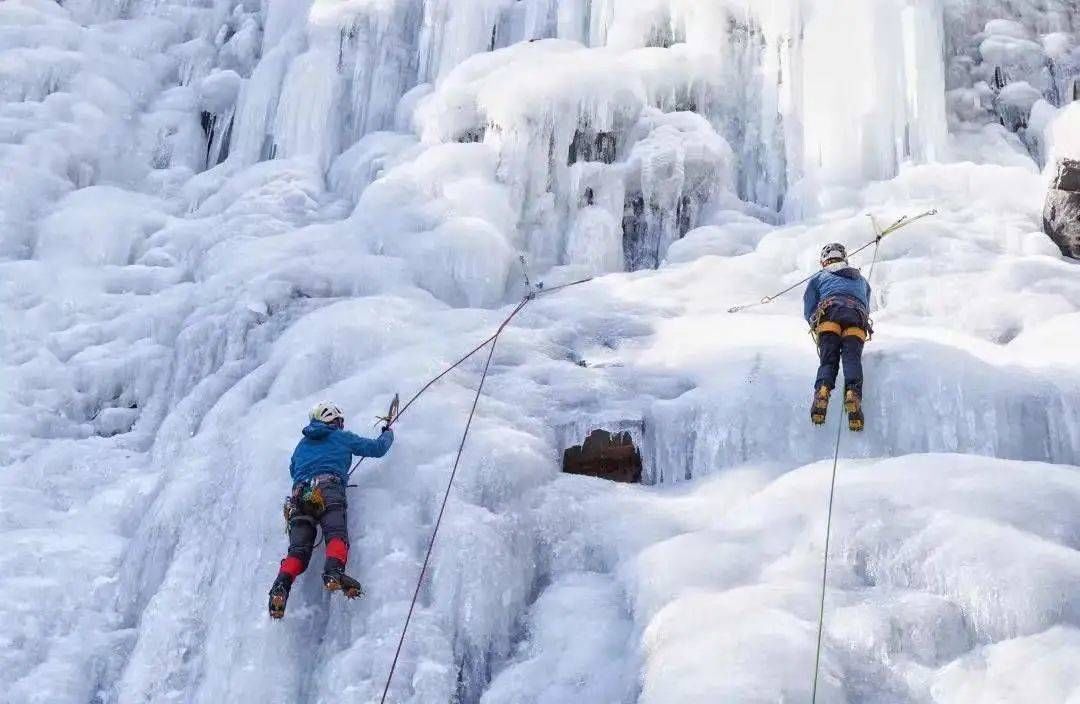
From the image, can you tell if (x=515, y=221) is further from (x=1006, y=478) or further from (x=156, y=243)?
(x=1006, y=478)

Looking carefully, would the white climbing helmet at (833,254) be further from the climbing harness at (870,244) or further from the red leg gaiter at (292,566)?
the red leg gaiter at (292,566)

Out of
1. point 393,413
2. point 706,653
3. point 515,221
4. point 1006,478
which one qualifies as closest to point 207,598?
point 393,413

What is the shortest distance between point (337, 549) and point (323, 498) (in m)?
0.32

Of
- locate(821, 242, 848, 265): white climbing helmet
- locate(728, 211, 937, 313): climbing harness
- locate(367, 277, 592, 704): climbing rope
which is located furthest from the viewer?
locate(728, 211, 937, 313): climbing harness

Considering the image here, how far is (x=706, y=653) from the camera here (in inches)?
138

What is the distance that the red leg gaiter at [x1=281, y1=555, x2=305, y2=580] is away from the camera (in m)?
4.58

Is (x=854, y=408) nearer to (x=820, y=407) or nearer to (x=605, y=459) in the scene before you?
(x=820, y=407)

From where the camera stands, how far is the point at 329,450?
16.4 feet

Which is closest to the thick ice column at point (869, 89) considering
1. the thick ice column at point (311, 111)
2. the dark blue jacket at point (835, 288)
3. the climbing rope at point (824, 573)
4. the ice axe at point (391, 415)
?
the dark blue jacket at point (835, 288)

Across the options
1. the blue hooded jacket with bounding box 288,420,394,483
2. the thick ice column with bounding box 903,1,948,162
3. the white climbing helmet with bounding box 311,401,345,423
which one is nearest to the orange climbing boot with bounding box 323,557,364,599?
the blue hooded jacket with bounding box 288,420,394,483

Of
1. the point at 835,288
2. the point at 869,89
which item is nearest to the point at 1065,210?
the point at 869,89

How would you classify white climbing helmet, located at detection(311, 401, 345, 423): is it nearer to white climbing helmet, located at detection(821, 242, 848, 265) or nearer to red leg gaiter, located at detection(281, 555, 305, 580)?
red leg gaiter, located at detection(281, 555, 305, 580)

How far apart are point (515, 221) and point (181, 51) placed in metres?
7.78

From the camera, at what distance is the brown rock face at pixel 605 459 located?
553cm
